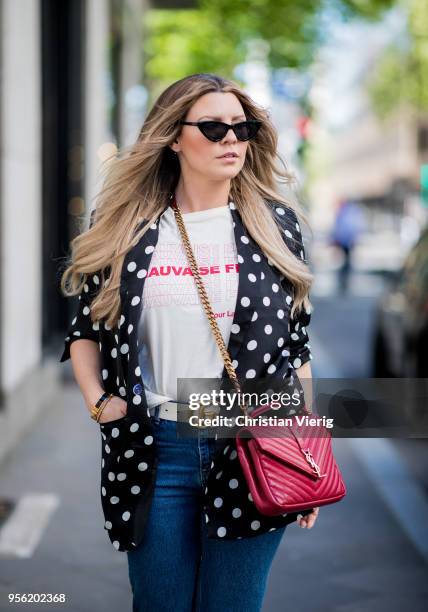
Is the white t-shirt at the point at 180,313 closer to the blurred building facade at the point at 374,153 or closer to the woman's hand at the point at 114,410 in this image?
the woman's hand at the point at 114,410

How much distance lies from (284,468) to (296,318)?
0.46m

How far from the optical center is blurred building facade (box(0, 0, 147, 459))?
6.91m

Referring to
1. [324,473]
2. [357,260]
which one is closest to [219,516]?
[324,473]

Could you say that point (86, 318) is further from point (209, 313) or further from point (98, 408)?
point (209, 313)

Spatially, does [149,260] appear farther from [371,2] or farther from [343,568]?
[371,2]

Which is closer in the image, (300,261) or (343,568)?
(300,261)

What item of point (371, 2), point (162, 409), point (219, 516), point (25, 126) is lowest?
point (219, 516)

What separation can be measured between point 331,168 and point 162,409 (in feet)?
458

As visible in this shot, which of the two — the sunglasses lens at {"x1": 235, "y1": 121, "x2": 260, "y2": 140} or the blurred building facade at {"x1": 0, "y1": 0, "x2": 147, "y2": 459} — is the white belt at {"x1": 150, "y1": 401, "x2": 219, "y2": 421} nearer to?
the sunglasses lens at {"x1": 235, "y1": 121, "x2": 260, "y2": 140}

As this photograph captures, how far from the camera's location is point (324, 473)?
2482 millimetres

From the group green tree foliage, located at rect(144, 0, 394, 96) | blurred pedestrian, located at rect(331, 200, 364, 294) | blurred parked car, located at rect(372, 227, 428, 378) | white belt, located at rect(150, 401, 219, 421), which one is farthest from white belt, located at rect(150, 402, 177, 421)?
blurred pedestrian, located at rect(331, 200, 364, 294)

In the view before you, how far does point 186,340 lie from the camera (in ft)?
8.45

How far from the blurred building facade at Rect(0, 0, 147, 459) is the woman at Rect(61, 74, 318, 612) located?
0.59m

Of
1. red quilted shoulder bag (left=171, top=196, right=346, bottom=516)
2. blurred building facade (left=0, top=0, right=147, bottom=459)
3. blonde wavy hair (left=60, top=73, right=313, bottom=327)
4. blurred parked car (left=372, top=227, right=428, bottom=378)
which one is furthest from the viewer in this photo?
blurred parked car (left=372, top=227, right=428, bottom=378)
